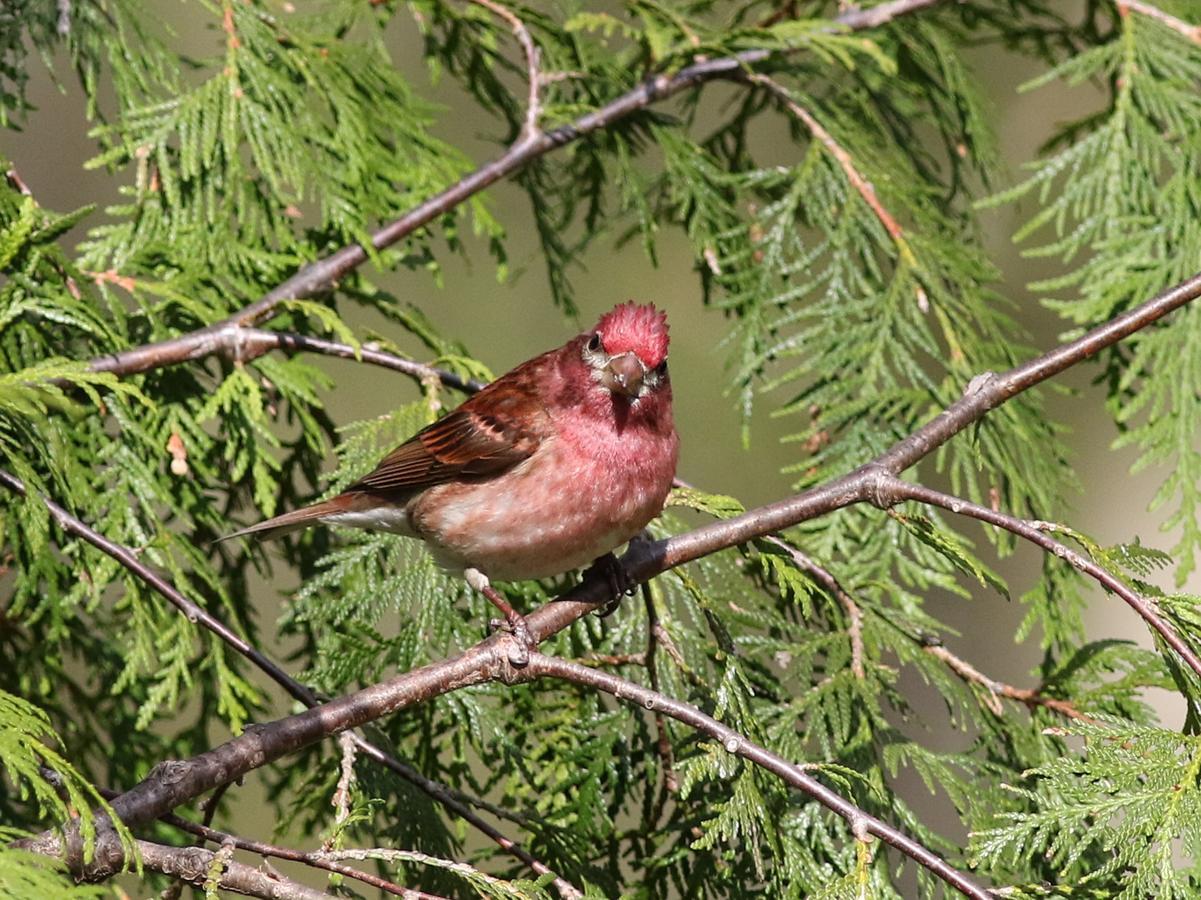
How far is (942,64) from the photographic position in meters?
4.45

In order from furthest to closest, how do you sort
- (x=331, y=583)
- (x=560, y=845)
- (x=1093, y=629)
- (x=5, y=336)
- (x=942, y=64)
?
(x=1093, y=629) → (x=942, y=64) → (x=331, y=583) → (x=5, y=336) → (x=560, y=845)

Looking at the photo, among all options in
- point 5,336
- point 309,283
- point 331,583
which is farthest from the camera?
point 309,283

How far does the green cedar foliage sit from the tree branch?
8cm

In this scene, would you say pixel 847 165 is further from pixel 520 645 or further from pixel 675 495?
pixel 520 645

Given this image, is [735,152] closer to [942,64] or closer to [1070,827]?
[942,64]

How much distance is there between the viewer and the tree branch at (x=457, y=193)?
321 cm

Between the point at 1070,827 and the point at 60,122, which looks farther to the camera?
the point at 60,122

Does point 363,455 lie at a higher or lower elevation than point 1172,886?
higher

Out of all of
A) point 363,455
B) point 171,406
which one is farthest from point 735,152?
point 171,406

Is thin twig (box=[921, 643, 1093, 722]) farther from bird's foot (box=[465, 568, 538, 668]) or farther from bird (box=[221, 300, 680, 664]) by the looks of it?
bird's foot (box=[465, 568, 538, 668])

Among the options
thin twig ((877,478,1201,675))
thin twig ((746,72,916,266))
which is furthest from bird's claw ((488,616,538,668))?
thin twig ((746,72,916,266))

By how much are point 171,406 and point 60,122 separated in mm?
5595

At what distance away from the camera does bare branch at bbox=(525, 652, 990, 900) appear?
221cm

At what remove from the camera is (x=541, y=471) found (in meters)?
3.46
